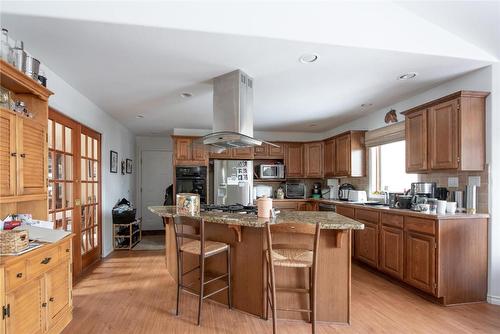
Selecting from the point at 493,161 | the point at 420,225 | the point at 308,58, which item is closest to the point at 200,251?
the point at 308,58

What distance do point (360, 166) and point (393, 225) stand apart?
1741 mm

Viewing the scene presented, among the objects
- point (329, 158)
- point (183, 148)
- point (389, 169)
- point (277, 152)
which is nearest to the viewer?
point (389, 169)

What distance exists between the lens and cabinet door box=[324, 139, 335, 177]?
17.7ft

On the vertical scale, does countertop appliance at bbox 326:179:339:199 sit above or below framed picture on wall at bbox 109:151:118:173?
below

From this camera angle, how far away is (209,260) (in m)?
2.75

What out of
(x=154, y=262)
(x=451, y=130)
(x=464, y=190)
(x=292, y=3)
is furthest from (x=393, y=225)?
(x=154, y=262)

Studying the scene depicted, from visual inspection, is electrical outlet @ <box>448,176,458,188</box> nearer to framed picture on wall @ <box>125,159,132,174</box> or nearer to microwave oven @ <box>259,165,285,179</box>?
microwave oven @ <box>259,165,285,179</box>

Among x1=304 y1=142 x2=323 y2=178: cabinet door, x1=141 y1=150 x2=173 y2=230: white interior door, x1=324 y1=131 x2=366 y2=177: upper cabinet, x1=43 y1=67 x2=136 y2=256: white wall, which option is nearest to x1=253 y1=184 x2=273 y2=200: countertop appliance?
x1=304 y1=142 x2=323 y2=178: cabinet door

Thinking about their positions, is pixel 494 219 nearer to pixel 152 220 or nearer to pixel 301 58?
pixel 301 58

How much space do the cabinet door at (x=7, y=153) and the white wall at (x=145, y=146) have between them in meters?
4.82

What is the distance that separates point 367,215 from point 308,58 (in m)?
2.31

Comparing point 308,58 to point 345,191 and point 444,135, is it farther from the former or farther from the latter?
point 345,191

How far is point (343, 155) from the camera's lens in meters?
5.00

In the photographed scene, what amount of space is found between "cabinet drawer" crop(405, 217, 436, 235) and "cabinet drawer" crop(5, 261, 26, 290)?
10.9 ft
